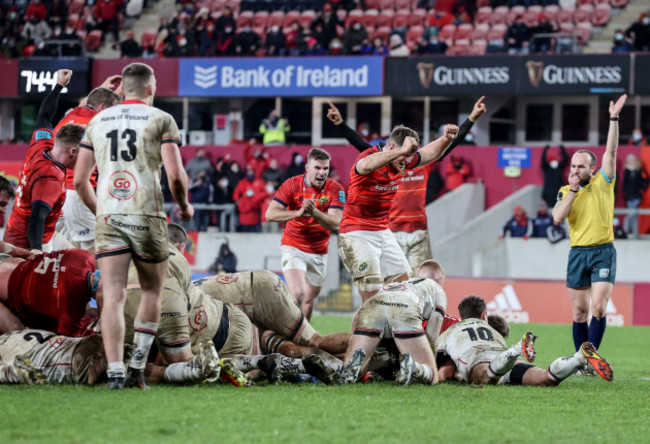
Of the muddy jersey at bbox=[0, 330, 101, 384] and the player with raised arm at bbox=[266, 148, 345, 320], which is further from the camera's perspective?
the player with raised arm at bbox=[266, 148, 345, 320]

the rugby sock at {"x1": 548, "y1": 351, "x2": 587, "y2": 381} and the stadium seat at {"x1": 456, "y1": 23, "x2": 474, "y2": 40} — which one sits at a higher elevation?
the stadium seat at {"x1": 456, "y1": 23, "x2": 474, "y2": 40}

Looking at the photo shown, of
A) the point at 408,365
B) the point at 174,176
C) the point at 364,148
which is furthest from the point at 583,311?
the point at 174,176

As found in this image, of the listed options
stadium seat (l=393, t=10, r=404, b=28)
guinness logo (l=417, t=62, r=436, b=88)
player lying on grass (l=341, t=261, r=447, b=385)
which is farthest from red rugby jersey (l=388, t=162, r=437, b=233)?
stadium seat (l=393, t=10, r=404, b=28)

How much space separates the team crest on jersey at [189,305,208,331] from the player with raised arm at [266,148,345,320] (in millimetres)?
3490

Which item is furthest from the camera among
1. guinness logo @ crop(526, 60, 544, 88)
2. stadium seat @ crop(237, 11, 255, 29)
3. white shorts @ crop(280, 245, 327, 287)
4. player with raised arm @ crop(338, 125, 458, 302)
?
stadium seat @ crop(237, 11, 255, 29)

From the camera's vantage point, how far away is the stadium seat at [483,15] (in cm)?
2764

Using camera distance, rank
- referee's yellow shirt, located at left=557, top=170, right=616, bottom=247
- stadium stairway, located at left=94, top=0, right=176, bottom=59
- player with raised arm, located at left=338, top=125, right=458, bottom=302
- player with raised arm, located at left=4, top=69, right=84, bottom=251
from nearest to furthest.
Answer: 1. player with raised arm, located at left=4, top=69, right=84, bottom=251
2. player with raised arm, located at left=338, top=125, right=458, bottom=302
3. referee's yellow shirt, located at left=557, top=170, right=616, bottom=247
4. stadium stairway, located at left=94, top=0, right=176, bottom=59

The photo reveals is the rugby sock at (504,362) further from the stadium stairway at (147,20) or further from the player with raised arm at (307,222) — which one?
the stadium stairway at (147,20)

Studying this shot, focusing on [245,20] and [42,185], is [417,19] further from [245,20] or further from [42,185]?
[42,185]

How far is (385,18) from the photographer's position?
93.9 ft

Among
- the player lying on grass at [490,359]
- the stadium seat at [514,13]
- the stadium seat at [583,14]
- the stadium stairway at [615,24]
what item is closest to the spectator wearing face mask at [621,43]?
the stadium stairway at [615,24]

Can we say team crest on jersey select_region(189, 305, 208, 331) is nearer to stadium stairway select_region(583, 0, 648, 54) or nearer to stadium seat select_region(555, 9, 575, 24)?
stadium stairway select_region(583, 0, 648, 54)

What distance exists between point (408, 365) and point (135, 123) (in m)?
2.86

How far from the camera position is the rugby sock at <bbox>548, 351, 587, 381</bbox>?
26.2 ft
